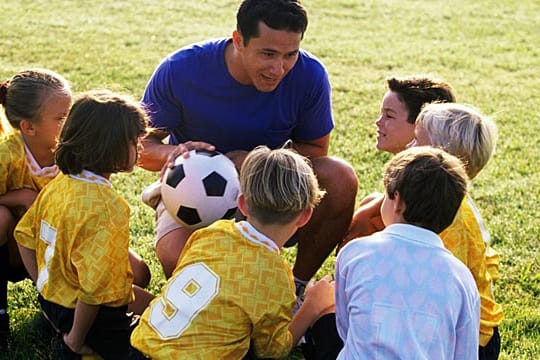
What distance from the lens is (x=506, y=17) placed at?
14.5m

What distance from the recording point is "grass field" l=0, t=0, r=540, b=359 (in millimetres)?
5039

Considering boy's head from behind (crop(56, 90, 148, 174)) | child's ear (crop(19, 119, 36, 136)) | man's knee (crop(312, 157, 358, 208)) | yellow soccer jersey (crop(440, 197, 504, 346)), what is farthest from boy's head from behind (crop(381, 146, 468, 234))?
child's ear (crop(19, 119, 36, 136))

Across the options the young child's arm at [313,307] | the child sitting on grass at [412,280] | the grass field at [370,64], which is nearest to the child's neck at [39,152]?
the grass field at [370,64]

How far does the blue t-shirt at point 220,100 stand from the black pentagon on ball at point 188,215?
687mm

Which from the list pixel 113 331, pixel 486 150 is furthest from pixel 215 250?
pixel 486 150

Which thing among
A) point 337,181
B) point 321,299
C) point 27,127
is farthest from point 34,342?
point 337,181

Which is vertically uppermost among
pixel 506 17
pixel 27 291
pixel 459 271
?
pixel 459 271

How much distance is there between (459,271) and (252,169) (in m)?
0.92

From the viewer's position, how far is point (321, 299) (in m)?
3.58

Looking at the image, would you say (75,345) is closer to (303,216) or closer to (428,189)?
(303,216)

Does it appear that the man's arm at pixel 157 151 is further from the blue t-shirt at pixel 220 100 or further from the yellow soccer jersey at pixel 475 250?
the yellow soccer jersey at pixel 475 250

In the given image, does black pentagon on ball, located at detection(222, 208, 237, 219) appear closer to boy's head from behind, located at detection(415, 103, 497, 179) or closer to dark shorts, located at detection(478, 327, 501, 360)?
boy's head from behind, located at detection(415, 103, 497, 179)

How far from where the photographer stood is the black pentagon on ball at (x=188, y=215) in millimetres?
4082

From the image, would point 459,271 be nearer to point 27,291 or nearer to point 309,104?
point 309,104
